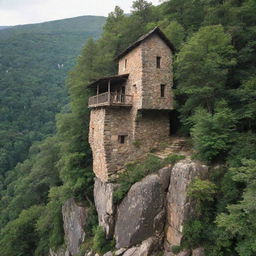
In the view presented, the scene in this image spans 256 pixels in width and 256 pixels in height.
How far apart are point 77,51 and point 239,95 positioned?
134m

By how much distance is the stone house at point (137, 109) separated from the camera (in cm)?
1459

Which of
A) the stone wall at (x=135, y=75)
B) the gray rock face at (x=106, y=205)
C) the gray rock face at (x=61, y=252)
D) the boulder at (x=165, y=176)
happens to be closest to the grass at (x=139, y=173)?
the boulder at (x=165, y=176)

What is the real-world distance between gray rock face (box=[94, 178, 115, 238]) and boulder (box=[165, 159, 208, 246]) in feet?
13.5

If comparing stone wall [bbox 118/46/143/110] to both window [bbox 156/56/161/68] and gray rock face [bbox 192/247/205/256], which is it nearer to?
window [bbox 156/56/161/68]

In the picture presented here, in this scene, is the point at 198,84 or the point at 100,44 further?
the point at 100,44

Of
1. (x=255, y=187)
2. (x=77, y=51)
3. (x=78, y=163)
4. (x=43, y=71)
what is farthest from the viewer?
(x=77, y=51)

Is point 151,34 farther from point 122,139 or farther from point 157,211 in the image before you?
point 157,211

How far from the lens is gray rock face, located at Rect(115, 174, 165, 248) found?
11.1m

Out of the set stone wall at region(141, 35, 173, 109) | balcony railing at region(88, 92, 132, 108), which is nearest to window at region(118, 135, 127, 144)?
balcony railing at region(88, 92, 132, 108)

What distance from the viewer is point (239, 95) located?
11.8 m

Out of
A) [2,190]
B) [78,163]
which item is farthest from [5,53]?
[78,163]

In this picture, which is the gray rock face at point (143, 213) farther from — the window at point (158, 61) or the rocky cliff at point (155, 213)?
the window at point (158, 61)

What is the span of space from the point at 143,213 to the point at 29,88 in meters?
89.5

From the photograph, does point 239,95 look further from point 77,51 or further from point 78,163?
point 77,51
